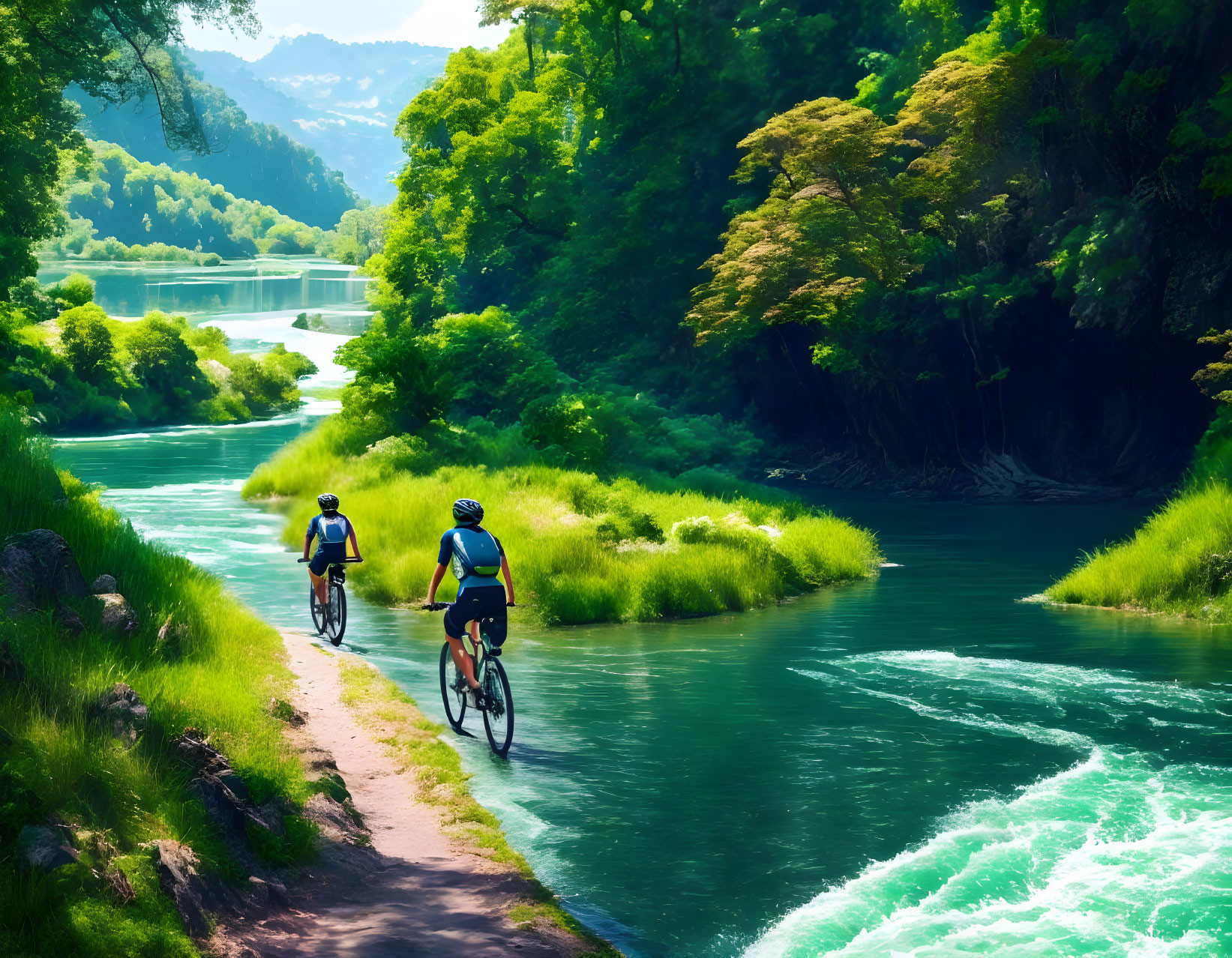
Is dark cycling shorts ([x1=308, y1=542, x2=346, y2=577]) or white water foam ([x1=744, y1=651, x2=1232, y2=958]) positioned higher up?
dark cycling shorts ([x1=308, y1=542, x2=346, y2=577])

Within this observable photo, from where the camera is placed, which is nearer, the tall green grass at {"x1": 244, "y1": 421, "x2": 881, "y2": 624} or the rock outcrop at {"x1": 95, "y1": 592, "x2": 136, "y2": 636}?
the rock outcrop at {"x1": 95, "y1": 592, "x2": 136, "y2": 636}

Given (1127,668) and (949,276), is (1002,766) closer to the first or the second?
(1127,668)

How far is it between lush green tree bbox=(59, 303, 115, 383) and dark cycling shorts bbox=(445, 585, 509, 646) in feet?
215

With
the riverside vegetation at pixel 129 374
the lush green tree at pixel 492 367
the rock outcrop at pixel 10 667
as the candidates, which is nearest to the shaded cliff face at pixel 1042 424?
the lush green tree at pixel 492 367

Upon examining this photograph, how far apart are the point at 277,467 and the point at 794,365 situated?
2048 centimetres

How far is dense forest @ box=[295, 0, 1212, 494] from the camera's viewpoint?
36906 millimetres

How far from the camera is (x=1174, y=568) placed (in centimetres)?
2323

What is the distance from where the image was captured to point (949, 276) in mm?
43125

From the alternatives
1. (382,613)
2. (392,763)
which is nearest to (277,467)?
(382,613)

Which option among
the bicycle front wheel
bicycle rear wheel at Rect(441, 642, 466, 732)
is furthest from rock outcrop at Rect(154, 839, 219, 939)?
the bicycle front wheel

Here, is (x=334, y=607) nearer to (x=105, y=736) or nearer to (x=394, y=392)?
(x=105, y=736)

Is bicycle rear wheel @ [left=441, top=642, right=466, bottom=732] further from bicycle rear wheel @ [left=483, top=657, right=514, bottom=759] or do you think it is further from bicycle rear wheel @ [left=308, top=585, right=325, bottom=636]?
bicycle rear wheel @ [left=308, top=585, right=325, bottom=636]

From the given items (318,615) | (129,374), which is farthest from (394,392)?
(129,374)

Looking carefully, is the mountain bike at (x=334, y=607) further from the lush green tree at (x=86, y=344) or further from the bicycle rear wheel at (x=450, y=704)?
the lush green tree at (x=86, y=344)
